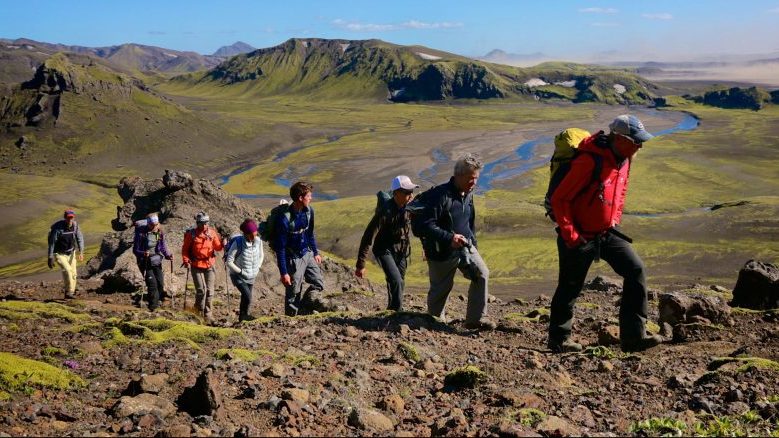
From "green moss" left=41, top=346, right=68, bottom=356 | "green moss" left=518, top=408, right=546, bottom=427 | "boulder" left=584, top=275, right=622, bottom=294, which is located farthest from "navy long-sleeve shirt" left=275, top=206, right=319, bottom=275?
Answer: "boulder" left=584, top=275, right=622, bottom=294

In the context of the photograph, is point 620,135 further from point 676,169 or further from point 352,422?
point 676,169

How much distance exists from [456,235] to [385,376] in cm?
262

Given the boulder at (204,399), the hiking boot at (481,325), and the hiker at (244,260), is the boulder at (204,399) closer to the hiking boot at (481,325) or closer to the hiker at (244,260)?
the hiking boot at (481,325)

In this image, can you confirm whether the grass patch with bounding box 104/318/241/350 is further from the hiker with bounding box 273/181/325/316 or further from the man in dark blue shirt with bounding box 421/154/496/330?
the man in dark blue shirt with bounding box 421/154/496/330

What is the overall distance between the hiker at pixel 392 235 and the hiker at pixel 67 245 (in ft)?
30.2

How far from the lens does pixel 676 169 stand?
89.0 m

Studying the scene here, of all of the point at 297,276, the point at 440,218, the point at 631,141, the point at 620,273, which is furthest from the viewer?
the point at 297,276

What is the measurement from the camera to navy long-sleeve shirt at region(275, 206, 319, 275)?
11734 millimetres

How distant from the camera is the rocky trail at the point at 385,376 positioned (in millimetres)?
5672

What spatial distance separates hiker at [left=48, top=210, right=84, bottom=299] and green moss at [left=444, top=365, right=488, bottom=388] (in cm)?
1244

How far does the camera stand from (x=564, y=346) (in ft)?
29.6

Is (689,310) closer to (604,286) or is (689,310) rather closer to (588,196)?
(588,196)

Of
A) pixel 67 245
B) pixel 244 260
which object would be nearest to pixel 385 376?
pixel 244 260

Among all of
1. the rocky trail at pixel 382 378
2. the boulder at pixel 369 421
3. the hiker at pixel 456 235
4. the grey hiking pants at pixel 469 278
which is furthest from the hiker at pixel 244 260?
the boulder at pixel 369 421
